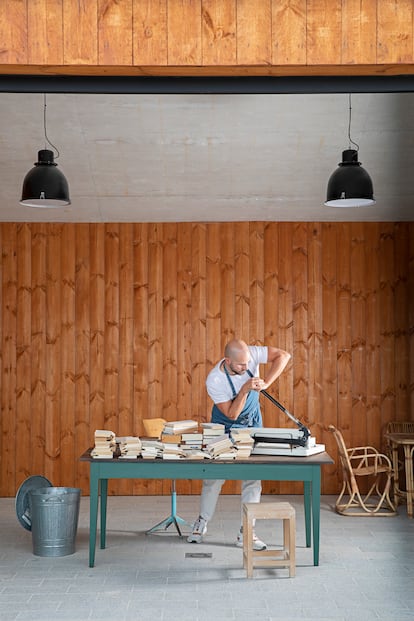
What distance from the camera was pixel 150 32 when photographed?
362cm

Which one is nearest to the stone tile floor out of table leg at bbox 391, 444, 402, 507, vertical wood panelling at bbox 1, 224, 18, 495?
table leg at bbox 391, 444, 402, 507

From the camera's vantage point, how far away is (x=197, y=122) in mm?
7039

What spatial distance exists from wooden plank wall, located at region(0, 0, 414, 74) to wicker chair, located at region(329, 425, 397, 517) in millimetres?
4626

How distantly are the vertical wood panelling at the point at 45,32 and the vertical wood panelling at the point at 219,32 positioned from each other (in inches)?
24.4

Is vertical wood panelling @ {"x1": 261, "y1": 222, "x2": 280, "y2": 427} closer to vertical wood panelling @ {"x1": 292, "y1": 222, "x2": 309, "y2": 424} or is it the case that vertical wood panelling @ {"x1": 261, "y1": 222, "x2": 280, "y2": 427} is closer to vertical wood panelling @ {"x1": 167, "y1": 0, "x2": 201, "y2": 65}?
vertical wood panelling @ {"x1": 292, "y1": 222, "x2": 309, "y2": 424}

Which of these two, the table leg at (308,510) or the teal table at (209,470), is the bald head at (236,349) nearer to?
the teal table at (209,470)

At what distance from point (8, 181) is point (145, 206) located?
4.42 feet

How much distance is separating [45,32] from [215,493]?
402 centimetres

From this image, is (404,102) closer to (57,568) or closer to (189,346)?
(189,346)

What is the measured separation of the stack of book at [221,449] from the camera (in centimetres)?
580

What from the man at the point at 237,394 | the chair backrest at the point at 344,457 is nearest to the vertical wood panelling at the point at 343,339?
the chair backrest at the point at 344,457

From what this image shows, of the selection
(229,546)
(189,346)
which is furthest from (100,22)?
(189,346)

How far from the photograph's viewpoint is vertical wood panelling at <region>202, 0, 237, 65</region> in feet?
11.8

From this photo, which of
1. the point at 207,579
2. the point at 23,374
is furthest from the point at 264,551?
the point at 23,374
